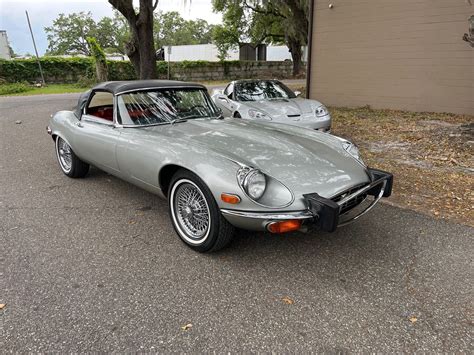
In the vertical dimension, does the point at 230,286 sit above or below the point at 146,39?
below

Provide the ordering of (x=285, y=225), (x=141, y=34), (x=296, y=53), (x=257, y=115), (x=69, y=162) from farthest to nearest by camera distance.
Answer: (x=296, y=53)
(x=141, y=34)
(x=257, y=115)
(x=69, y=162)
(x=285, y=225)

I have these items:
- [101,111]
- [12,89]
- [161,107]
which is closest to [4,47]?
[12,89]

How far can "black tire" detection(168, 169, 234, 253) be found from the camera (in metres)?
2.66

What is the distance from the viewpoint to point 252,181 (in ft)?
8.23

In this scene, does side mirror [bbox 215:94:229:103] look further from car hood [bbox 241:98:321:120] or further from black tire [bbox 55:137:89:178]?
black tire [bbox 55:137:89:178]

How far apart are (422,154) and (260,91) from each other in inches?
133

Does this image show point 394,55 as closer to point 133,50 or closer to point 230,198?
point 133,50

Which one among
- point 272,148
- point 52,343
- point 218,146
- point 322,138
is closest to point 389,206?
point 322,138

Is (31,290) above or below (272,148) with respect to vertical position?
below

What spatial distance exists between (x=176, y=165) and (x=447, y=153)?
4.90m

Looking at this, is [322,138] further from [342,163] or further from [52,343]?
[52,343]

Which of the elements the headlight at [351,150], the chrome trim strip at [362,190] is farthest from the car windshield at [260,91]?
the chrome trim strip at [362,190]

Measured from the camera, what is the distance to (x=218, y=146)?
2971 millimetres

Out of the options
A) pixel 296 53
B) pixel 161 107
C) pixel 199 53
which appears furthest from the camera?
pixel 199 53
